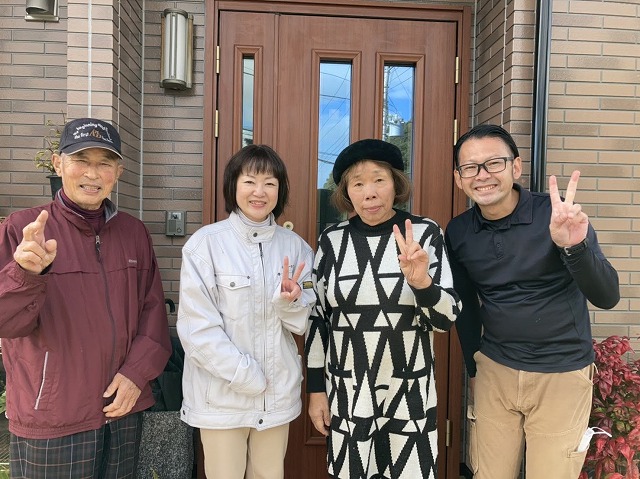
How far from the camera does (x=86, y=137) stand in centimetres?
183

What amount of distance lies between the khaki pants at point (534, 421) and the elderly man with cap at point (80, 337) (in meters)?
1.39

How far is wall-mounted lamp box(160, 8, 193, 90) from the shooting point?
2875 millimetres

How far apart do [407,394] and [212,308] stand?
83cm

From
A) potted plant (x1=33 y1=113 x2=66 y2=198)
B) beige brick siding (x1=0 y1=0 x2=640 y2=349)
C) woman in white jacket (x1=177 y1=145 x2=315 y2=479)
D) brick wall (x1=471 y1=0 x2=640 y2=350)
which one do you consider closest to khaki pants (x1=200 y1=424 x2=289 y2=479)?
woman in white jacket (x1=177 y1=145 x2=315 y2=479)

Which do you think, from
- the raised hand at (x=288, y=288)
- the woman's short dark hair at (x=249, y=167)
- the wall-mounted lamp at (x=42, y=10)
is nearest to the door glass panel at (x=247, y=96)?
the woman's short dark hair at (x=249, y=167)

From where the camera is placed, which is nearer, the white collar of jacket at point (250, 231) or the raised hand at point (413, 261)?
the raised hand at point (413, 261)

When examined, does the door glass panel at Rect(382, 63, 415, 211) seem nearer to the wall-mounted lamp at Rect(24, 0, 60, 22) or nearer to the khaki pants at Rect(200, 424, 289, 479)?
the khaki pants at Rect(200, 424, 289, 479)

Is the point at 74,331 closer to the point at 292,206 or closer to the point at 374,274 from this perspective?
the point at 374,274

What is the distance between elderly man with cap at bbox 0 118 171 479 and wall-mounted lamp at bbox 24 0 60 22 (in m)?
1.46

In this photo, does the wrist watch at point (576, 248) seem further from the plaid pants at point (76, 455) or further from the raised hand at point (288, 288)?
the plaid pants at point (76, 455)

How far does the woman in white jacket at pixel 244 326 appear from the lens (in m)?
1.85

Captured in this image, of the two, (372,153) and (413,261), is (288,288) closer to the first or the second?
(413,261)

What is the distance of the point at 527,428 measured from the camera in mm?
1942

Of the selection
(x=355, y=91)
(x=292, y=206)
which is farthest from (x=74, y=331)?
(x=355, y=91)
